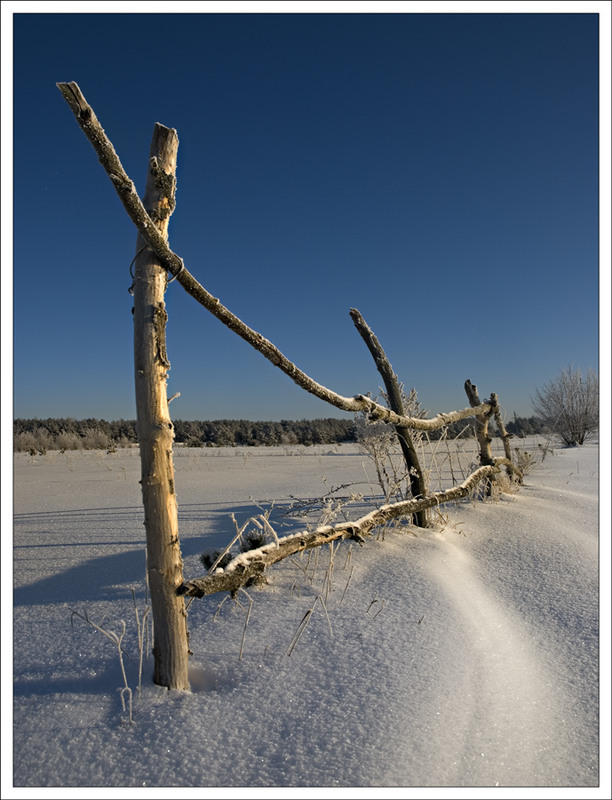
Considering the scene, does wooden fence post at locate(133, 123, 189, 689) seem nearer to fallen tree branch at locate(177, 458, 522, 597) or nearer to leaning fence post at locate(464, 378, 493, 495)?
fallen tree branch at locate(177, 458, 522, 597)

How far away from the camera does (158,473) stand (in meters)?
1.68

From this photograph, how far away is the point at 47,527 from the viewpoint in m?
4.34

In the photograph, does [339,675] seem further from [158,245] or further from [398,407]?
[398,407]

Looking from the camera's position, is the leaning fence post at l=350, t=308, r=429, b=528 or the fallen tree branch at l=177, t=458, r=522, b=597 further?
the leaning fence post at l=350, t=308, r=429, b=528

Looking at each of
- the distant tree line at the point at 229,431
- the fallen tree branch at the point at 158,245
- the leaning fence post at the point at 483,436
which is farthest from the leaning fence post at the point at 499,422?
the distant tree line at the point at 229,431

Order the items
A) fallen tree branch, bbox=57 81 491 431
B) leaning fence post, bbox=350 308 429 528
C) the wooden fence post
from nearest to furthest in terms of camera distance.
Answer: fallen tree branch, bbox=57 81 491 431 < the wooden fence post < leaning fence post, bbox=350 308 429 528

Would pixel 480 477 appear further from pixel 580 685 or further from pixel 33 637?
pixel 33 637

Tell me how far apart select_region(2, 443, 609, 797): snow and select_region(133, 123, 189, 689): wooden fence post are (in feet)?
0.52

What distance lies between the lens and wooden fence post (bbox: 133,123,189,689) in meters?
1.65

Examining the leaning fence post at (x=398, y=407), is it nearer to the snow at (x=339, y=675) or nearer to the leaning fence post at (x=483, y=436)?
the snow at (x=339, y=675)

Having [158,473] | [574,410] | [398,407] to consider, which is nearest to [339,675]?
[158,473]

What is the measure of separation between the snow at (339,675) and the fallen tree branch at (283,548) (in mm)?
232

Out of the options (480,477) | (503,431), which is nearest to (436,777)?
(480,477)

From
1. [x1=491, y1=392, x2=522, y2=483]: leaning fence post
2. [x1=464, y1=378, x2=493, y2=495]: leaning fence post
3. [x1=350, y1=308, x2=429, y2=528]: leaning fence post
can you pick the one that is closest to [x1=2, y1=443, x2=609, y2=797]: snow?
[x1=350, y1=308, x2=429, y2=528]: leaning fence post
